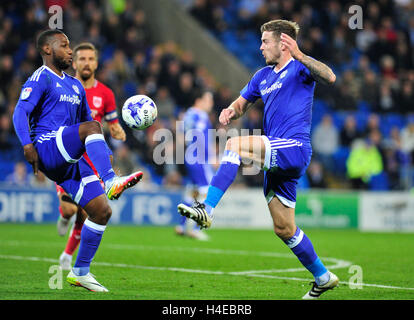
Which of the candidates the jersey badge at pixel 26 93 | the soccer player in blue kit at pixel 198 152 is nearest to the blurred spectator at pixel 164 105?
the soccer player in blue kit at pixel 198 152

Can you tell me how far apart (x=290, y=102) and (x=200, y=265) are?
139 inches

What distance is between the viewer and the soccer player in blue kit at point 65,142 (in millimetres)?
6410

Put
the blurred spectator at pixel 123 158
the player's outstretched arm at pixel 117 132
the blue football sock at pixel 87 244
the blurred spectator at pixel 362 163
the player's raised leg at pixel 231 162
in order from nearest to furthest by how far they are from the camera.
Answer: the player's raised leg at pixel 231 162, the blue football sock at pixel 87 244, the player's outstretched arm at pixel 117 132, the blurred spectator at pixel 123 158, the blurred spectator at pixel 362 163

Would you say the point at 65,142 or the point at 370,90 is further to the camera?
the point at 370,90

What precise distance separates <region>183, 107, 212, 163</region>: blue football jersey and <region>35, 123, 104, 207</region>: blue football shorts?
743 centimetres

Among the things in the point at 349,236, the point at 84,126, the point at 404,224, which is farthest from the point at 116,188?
the point at 404,224

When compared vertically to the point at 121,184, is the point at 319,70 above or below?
above

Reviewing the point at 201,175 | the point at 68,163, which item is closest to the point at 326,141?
the point at 201,175

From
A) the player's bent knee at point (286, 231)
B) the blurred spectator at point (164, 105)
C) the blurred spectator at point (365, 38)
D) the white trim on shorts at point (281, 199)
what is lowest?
the player's bent knee at point (286, 231)

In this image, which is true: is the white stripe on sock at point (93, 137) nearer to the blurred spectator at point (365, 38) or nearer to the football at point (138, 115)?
the football at point (138, 115)

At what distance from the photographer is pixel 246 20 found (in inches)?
933

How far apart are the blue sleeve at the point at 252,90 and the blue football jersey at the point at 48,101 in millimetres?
1728

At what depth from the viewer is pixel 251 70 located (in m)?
23.4

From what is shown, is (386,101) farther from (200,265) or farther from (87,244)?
(87,244)
